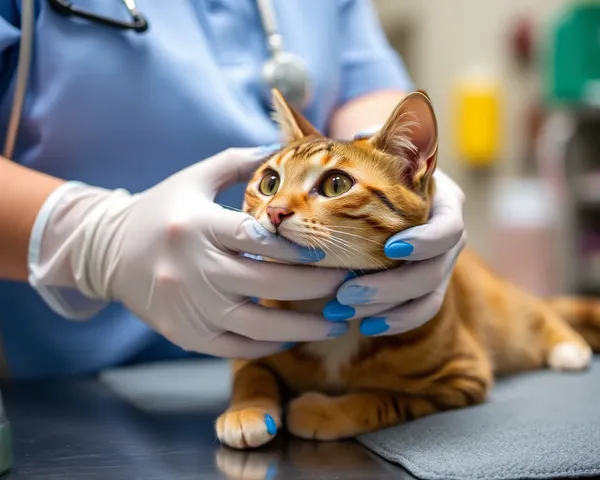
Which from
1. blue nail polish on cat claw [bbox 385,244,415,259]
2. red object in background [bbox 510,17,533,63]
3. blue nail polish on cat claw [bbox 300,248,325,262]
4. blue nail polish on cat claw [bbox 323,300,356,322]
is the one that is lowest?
red object in background [bbox 510,17,533,63]

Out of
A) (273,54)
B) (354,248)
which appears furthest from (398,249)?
(273,54)

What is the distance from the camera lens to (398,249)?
Result: 2.45ft

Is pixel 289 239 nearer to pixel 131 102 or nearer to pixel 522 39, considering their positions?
pixel 131 102

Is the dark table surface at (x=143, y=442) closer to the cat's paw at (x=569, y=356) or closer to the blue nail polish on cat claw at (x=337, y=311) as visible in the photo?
the blue nail polish on cat claw at (x=337, y=311)

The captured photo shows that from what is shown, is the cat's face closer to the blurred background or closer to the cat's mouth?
the cat's mouth

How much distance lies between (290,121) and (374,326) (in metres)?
0.27

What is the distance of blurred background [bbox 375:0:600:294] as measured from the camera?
2508mm

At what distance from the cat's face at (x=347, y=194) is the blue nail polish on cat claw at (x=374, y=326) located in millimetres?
60

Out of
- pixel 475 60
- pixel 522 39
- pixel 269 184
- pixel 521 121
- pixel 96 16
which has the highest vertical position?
pixel 96 16

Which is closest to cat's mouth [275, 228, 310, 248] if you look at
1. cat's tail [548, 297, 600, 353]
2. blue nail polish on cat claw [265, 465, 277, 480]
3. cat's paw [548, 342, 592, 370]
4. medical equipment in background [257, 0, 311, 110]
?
blue nail polish on cat claw [265, 465, 277, 480]

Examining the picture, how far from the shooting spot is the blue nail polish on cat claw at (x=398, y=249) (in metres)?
0.75

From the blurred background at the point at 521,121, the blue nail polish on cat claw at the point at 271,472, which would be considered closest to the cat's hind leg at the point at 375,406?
the blue nail polish on cat claw at the point at 271,472

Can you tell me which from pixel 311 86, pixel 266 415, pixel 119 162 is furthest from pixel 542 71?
pixel 266 415

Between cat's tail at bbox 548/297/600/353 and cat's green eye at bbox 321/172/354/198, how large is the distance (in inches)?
26.8
